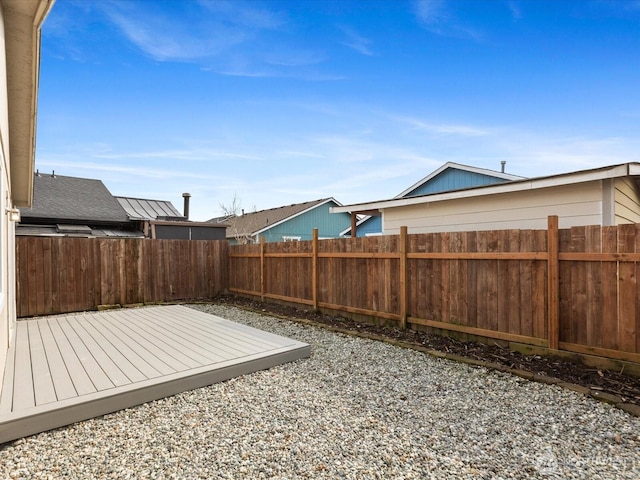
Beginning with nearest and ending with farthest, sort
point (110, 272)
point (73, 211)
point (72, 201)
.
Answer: point (110, 272)
point (73, 211)
point (72, 201)

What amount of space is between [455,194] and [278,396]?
4.96 meters

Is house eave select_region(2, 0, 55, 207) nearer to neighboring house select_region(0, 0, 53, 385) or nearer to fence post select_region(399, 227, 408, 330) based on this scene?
neighboring house select_region(0, 0, 53, 385)

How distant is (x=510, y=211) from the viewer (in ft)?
19.3

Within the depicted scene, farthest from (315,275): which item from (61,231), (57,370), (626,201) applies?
(61,231)

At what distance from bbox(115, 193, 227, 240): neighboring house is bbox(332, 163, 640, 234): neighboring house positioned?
12320 mm

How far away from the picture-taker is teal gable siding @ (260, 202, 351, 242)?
1906 centimetres

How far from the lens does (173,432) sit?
247 centimetres

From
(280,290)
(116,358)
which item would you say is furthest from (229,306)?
(116,358)

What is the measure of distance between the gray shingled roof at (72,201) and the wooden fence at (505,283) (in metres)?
12.8

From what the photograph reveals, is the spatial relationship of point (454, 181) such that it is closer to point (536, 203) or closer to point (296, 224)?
point (536, 203)

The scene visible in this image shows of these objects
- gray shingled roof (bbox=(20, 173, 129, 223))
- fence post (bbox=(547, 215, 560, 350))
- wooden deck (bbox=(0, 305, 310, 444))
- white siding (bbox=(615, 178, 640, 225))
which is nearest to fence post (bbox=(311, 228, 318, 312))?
wooden deck (bbox=(0, 305, 310, 444))

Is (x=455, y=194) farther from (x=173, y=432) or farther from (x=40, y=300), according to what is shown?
(x=40, y=300)

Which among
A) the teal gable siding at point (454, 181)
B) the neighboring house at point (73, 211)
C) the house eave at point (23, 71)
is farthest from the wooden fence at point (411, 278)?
the neighboring house at point (73, 211)

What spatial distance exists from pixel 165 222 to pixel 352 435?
15.8m
